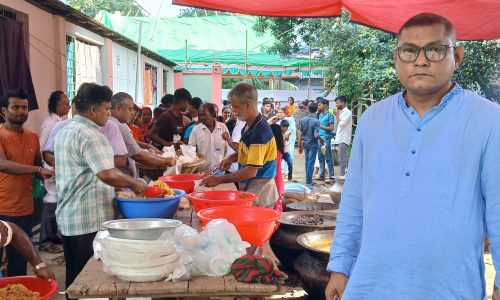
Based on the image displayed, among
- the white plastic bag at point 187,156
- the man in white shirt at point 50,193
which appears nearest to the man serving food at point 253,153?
the white plastic bag at point 187,156

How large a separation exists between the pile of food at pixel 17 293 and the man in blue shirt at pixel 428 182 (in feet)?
4.94

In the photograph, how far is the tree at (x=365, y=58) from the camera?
29.7 feet

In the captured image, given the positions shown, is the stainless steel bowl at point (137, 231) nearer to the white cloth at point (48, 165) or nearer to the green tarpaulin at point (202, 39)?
the white cloth at point (48, 165)

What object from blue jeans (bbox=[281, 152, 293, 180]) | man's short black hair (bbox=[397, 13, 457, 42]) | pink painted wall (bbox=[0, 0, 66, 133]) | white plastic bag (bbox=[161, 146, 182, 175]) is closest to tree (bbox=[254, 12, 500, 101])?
blue jeans (bbox=[281, 152, 293, 180])

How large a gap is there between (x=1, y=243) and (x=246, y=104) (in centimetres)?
207

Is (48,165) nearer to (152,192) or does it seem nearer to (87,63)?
(152,192)

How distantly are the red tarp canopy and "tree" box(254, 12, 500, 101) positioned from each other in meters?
5.07

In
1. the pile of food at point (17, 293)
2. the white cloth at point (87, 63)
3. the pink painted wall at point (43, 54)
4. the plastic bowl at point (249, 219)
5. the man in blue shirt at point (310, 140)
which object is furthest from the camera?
the man in blue shirt at point (310, 140)

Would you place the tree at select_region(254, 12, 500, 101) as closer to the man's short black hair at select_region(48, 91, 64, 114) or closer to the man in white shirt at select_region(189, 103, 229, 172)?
the man in white shirt at select_region(189, 103, 229, 172)

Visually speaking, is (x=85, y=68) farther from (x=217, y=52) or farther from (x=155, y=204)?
(x=217, y=52)

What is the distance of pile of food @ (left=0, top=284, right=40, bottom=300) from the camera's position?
2.16 m

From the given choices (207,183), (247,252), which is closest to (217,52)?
(207,183)

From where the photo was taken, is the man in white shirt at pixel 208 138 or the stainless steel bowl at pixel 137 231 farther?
the man in white shirt at pixel 208 138

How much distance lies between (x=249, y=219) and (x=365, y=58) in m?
9.35
